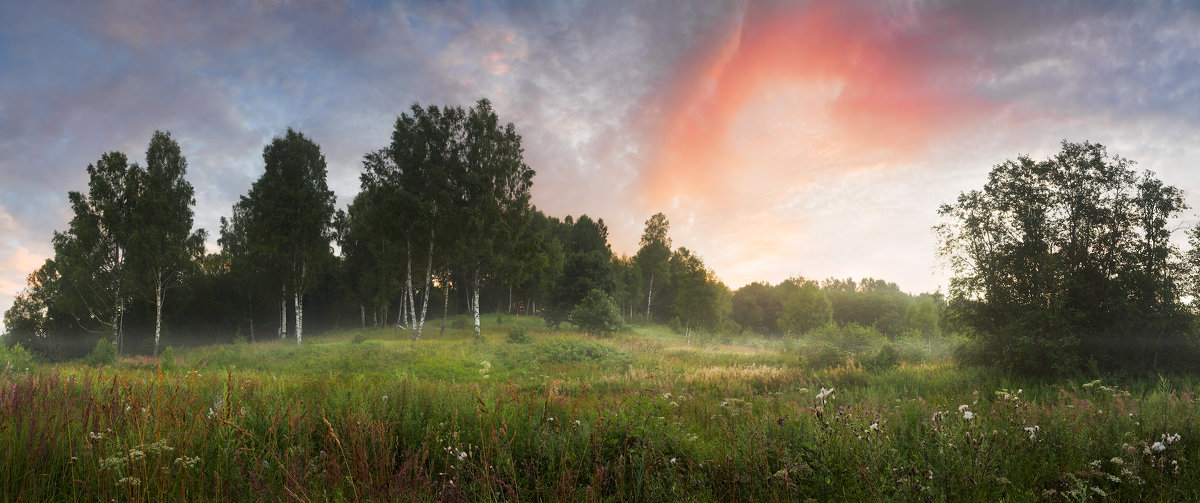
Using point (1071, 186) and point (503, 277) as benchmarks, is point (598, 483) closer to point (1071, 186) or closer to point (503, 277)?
point (1071, 186)

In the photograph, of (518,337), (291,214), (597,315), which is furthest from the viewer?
(597,315)

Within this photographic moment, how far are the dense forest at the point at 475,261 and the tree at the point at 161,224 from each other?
0.11 meters

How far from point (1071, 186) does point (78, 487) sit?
25.3 metres

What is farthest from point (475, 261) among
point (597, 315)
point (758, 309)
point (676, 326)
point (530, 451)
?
point (758, 309)

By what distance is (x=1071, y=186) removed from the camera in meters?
16.6

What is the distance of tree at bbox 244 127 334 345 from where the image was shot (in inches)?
1174

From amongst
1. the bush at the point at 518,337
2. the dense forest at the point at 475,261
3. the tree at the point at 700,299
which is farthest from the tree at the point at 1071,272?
the tree at the point at 700,299

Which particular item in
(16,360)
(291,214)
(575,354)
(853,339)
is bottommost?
(575,354)

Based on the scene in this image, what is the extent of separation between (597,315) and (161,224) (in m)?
28.7

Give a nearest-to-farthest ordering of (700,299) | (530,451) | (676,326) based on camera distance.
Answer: (530,451) < (700,299) < (676,326)

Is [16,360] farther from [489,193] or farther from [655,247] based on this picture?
[655,247]

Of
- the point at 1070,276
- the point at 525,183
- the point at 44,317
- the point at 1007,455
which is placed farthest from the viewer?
the point at 44,317

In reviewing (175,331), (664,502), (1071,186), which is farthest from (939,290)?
(175,331)

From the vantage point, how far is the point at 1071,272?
51.9ft
